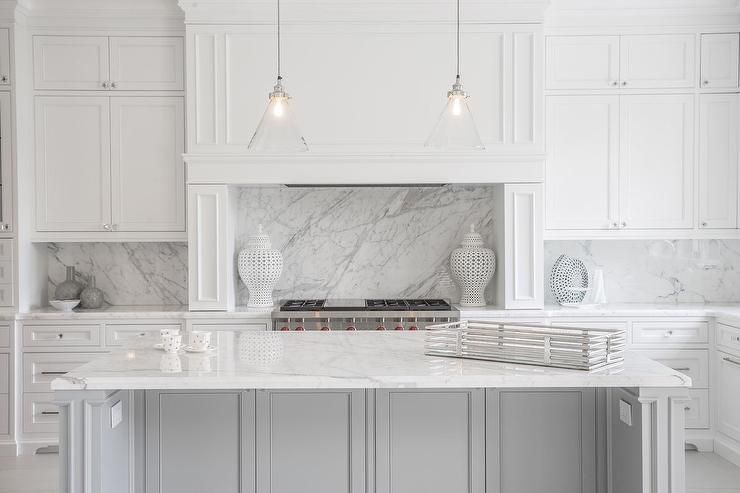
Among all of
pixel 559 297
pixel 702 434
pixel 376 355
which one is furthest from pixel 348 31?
pixel 702 434

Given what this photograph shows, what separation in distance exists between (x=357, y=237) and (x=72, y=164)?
199 centimetres

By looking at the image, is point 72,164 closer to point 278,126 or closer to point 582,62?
point 278,126

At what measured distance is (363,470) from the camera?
8.72 feet

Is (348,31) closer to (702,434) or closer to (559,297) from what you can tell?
(559,297)

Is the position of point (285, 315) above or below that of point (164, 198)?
below

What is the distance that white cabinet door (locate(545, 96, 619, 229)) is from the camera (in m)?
4.59

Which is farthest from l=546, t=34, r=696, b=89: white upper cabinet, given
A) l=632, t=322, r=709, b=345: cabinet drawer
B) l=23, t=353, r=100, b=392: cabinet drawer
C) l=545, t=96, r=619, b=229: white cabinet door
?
l=23, t=353, r=100, b=392: cabinet drawer

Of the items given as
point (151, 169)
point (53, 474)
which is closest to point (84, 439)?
point (53, 474)

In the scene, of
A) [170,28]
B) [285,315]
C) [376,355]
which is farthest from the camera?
[170,28]

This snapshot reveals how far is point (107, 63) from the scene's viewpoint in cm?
455

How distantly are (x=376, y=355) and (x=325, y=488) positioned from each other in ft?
1.84

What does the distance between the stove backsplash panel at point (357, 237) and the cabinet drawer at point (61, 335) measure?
1.22 meters

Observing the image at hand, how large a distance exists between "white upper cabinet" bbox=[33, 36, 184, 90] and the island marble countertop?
8.03 feet

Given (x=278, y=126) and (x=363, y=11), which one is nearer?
(x=278, y=126)
